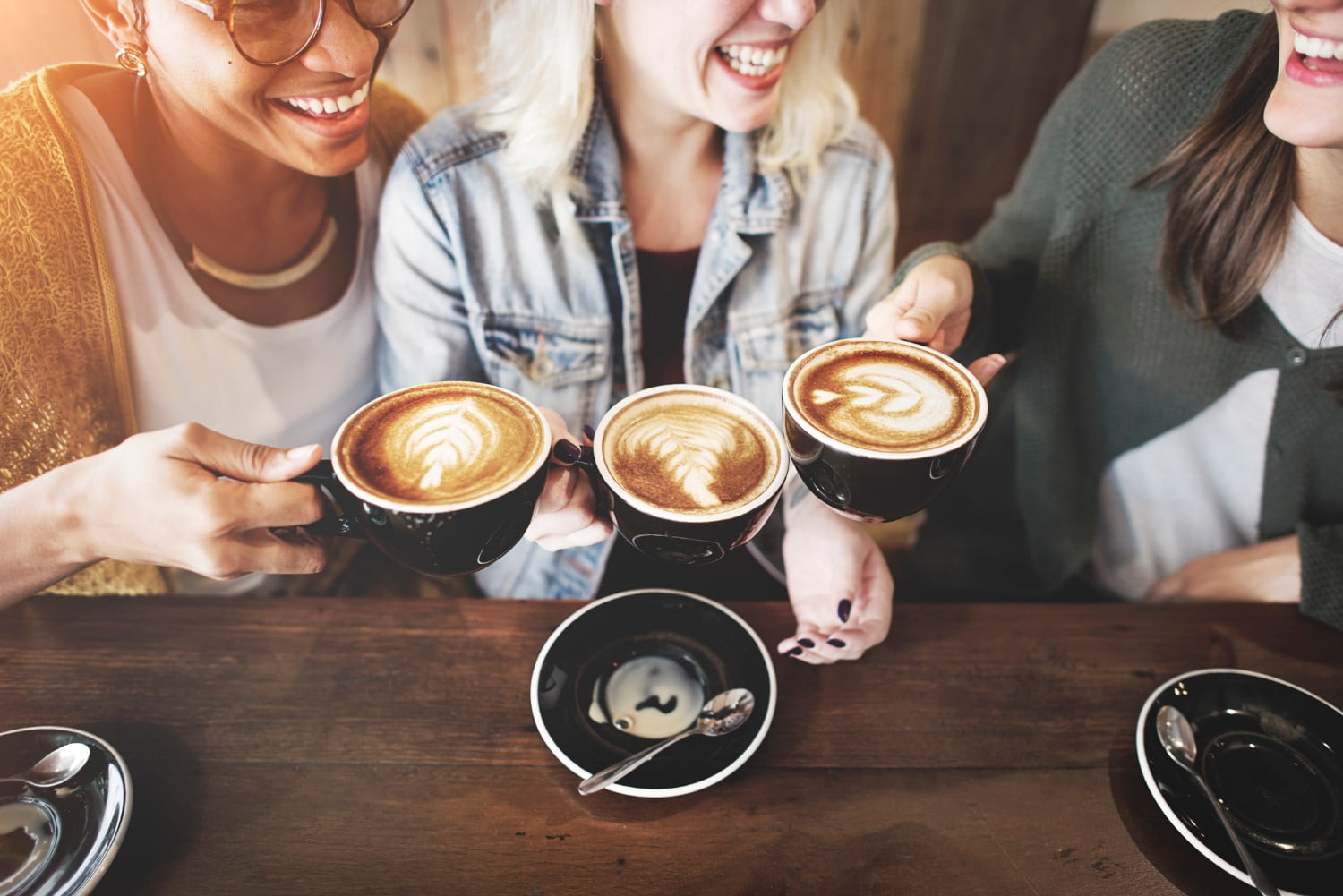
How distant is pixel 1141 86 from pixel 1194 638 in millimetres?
843

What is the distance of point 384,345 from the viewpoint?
1.16m

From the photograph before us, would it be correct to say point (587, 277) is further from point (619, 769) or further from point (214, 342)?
point (619, 769)

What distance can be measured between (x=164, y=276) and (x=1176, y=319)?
1470mm

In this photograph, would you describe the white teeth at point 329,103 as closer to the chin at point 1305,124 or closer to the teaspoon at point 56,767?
the teaspoon at point 56,767

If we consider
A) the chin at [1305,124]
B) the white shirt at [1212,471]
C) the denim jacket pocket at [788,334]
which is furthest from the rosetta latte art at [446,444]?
the white shirt at [1212,471]

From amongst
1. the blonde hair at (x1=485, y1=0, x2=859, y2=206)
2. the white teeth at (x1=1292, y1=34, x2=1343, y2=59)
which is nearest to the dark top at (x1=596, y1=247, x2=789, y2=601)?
the blonde hair at (x1=485, y1=0, x2=859, y2=206)

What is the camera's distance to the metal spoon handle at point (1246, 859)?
80 centimetres

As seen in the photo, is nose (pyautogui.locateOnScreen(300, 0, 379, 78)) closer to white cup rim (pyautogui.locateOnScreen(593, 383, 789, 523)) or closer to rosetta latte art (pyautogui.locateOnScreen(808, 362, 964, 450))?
white cup rim (pyautogui.locateOnScreen(593, 383, 789, 523))

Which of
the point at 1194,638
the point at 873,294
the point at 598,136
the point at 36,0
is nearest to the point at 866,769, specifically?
the point at 1194,638

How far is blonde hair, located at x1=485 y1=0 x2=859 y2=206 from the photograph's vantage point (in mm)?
1102

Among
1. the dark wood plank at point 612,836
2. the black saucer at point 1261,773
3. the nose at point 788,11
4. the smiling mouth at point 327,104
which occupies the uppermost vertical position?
the nose at point 788,11

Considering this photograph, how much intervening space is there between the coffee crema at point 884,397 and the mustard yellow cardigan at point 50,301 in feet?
2.55

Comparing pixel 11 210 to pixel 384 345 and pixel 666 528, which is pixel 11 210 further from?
pixel 666 528

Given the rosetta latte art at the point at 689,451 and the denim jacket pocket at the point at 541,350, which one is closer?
the rosetta latte art at the point at 689,451
